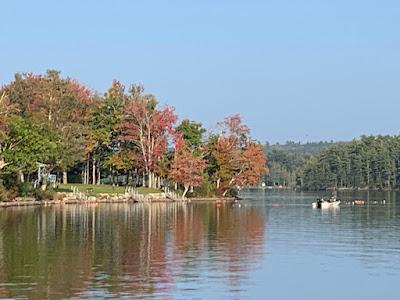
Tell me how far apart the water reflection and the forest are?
2001 cm

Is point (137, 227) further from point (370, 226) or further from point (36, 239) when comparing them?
point (370, 226)

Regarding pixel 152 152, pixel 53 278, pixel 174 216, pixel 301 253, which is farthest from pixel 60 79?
pixel 53 278

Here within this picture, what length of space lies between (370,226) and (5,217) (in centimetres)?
2505

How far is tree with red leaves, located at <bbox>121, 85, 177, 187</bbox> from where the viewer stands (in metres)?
98.0

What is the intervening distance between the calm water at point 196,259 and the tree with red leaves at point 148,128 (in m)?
39.8

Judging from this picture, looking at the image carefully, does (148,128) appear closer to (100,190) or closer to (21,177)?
(100,190)

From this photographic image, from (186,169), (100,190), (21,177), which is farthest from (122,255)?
(186,169)

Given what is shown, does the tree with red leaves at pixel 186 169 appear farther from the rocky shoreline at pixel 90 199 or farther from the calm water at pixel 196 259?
the calm water at pixel 196 259

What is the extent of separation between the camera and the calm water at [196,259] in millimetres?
25672

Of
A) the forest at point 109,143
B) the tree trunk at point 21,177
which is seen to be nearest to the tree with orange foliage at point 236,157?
the forest at point 109,143

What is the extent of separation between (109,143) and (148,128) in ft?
19.8

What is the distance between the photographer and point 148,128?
9788 centimetres

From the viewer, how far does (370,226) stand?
184 feet

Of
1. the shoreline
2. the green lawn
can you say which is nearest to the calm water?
the shoreline
